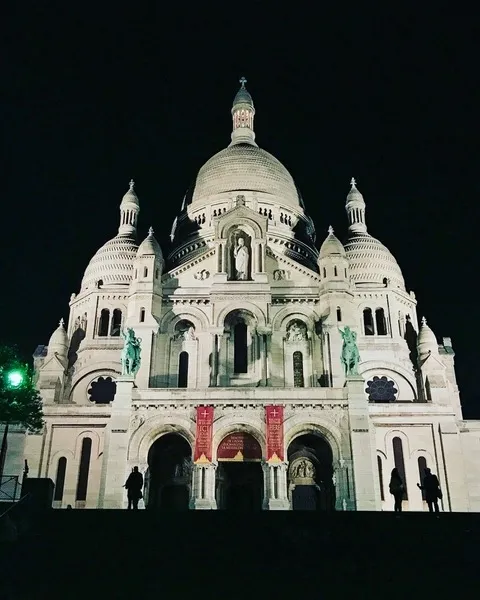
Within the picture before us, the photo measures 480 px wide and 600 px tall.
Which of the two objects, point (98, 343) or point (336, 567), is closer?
point (336, 567)

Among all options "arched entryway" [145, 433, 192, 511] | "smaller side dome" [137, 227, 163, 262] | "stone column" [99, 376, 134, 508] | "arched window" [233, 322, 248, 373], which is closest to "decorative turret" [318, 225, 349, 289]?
"arched window" [233, 322, 248, 373]

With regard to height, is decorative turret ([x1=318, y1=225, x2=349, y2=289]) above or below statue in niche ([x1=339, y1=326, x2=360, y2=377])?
above

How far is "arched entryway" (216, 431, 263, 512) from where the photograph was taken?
119 ft

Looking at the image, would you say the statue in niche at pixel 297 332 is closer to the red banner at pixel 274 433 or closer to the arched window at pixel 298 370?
the arched window at pixel 298 370

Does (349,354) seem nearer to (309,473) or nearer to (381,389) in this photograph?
(309,473)

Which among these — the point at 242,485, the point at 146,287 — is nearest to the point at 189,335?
the point at 146,287

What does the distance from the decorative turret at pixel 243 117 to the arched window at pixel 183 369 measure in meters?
30.7

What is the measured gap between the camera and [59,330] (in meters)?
51.2

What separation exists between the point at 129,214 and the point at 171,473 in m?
28.7

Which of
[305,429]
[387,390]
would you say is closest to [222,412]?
[305,429]

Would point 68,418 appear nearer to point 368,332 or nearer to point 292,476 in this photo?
point 292,476

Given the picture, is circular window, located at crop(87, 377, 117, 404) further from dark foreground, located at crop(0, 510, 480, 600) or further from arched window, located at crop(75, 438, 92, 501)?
dark foreground, located at crop(0, 510, 480, 600)

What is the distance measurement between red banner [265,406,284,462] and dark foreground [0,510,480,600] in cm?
1517

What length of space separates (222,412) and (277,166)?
31945mm
